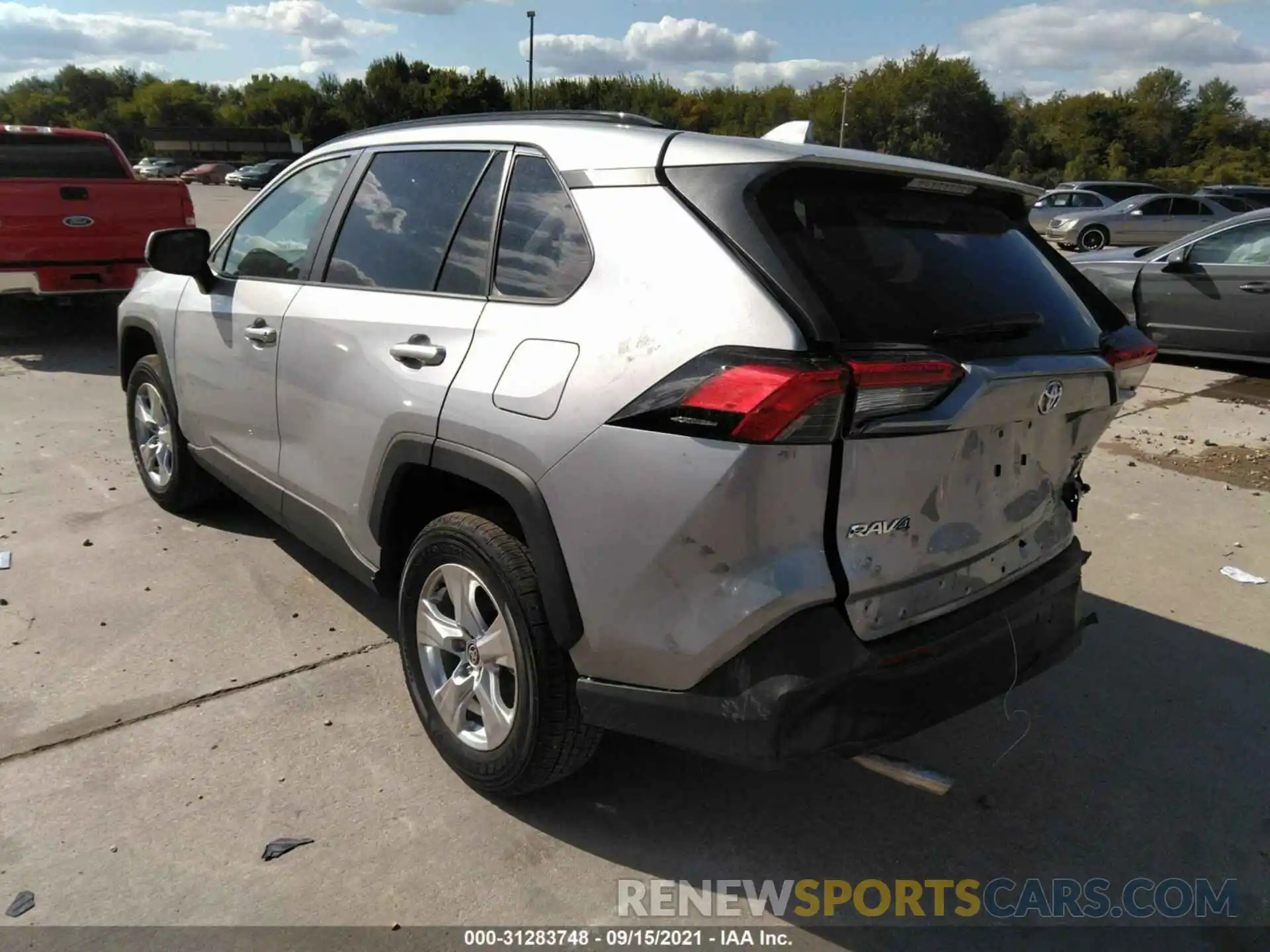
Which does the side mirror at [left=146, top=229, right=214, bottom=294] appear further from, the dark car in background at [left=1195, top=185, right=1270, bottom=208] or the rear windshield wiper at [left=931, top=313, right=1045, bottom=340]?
the dark car in background at [left=1195, top=185, right=1270, bottom=208]

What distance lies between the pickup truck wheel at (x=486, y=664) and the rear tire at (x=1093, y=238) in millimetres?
21949

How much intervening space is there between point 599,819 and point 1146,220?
2242cm

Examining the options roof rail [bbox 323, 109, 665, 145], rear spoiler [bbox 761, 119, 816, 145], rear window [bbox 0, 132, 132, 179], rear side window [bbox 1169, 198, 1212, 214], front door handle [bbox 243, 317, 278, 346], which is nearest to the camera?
roof rail [bbox 323, 109, 665, 145]

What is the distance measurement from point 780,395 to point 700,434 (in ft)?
0.63

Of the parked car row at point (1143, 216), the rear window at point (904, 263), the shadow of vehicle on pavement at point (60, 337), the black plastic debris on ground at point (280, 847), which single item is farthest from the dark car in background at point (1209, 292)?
the parked car row at point (1143, 216)

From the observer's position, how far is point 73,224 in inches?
341

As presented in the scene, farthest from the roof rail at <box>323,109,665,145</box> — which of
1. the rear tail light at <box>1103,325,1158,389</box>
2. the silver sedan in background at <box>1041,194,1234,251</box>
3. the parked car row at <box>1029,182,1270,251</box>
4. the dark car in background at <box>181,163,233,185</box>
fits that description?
the dark car in background at <box>181,163,233,185</box>

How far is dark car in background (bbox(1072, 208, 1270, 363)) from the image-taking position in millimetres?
8875

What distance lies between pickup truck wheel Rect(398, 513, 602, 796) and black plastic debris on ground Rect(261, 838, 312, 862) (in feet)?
1.52

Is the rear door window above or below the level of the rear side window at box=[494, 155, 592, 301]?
below

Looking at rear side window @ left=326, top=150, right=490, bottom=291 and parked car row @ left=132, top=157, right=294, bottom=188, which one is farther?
parked car row @ left=132, top=157, right=294, bottom=188

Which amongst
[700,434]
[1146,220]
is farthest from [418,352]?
[1146,220]

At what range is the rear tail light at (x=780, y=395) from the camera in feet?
6.80

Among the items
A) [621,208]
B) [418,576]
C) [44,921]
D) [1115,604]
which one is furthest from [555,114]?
[1115,604]
